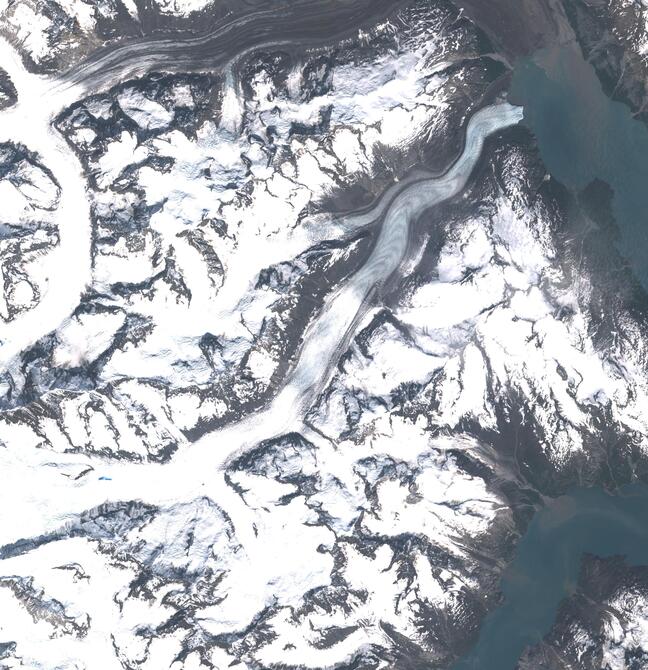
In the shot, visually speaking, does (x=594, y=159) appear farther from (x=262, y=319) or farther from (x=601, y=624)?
(x=601, y=624)

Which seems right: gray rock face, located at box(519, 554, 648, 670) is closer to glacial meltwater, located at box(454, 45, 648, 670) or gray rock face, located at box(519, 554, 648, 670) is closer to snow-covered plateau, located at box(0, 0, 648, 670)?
snow-covered plateau, located at box(0, 0, 648, 670)

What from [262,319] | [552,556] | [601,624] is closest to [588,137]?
[262,319]

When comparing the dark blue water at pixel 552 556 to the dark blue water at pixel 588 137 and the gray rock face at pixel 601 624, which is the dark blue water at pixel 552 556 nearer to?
the gray rock face at pixel 601 624

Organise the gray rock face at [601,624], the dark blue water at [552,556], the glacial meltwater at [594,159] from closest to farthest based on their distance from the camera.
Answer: the gray rock face at [601,624]
the glacial meltwater at [594,159]
the dark blue water at [552,556]

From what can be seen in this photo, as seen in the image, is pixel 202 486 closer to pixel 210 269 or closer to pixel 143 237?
pixel 210 269

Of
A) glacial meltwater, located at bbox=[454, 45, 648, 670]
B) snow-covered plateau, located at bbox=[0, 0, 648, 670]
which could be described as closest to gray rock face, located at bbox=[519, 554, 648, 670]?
snow-covered plateau, located at bbox=[0, 0, 648, 670]


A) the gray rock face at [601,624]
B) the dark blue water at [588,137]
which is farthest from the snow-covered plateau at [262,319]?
the dark blue water at [588,137]

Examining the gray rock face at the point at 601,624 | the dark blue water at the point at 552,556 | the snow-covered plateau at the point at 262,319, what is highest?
the snow-covered plateau at the point at 262,319
